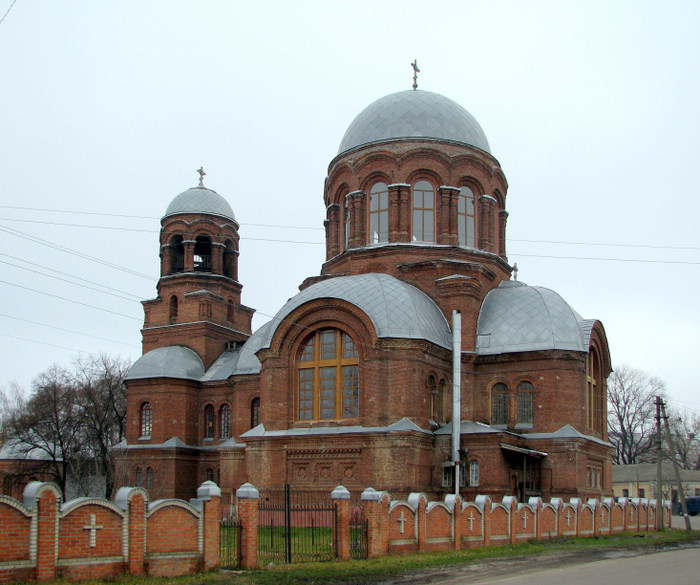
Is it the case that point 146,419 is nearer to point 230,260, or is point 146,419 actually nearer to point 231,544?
point 230,260

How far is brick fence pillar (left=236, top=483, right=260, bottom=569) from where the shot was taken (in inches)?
610

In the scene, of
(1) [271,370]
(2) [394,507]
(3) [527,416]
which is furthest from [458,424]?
(2) [394,507]

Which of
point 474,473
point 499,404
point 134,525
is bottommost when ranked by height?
point 134,525

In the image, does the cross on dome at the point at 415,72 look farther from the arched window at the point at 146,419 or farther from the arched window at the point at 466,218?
the arched window at the point at 146,419

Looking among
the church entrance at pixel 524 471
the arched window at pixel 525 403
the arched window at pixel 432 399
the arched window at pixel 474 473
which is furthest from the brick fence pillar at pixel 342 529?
the arched window at pixel 525 403

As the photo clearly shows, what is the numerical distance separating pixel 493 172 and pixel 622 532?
12.6m

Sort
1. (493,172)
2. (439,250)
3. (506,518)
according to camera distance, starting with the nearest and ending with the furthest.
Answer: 1. (506,518)
2. (439,250)
3. (493,172)

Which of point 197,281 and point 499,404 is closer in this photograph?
point 499,404

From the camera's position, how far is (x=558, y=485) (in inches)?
1043

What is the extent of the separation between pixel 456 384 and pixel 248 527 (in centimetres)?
1170

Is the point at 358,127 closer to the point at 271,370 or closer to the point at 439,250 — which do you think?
the point at 439,250

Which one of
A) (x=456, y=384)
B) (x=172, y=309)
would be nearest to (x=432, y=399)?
(x=456, y=384)

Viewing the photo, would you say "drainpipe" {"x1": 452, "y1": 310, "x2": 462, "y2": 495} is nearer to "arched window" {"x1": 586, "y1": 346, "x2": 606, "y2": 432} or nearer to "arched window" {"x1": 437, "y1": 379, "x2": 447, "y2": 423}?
"arched window" {"x1": 437, "y1": 379, "x2": 447, "y2": 423}

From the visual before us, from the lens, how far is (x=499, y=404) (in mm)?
27703
